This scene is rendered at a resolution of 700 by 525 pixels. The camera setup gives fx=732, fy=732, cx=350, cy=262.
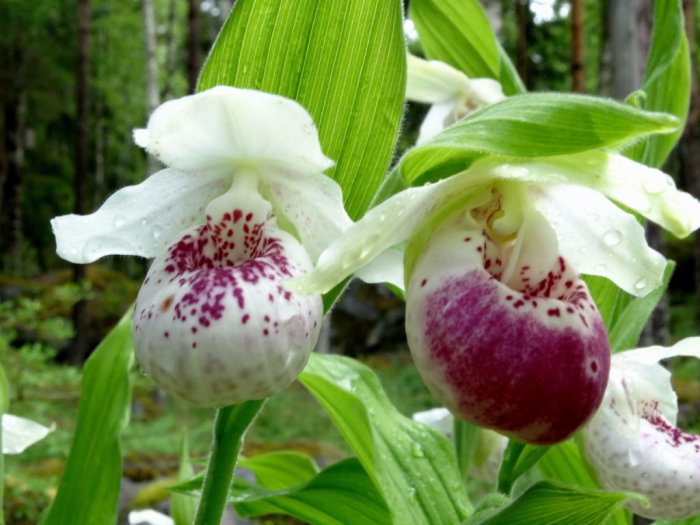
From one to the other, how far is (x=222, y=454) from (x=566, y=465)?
585mm

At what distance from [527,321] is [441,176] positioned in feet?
0.57

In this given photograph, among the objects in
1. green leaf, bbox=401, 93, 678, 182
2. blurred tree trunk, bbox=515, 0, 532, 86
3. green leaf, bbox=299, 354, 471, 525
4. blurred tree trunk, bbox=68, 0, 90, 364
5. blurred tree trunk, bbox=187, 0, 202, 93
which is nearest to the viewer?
green leaf, bbox=401, 93, 678, 182

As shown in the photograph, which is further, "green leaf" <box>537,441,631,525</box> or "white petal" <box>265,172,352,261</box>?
"green leaf" <box>537,441,631,525</box>

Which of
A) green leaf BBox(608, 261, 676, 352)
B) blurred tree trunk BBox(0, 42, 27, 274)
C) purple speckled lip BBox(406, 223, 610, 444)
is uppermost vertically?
purple speckled lip BBox(406, 223, 610, 444)

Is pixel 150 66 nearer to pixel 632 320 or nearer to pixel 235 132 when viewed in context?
pixel 632 320

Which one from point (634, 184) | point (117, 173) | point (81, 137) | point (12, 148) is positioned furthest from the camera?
point (117, 173)

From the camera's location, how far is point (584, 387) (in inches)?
24.4

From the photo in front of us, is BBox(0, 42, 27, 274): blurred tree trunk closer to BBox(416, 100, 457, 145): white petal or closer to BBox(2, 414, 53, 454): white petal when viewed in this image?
BBox(416, 100, 457, 145): white petal

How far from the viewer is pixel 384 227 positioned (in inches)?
26.6

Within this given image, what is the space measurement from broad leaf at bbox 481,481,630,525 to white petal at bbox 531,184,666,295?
242 millimetres

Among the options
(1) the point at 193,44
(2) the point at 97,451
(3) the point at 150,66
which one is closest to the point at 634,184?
(2) the point at 97,451

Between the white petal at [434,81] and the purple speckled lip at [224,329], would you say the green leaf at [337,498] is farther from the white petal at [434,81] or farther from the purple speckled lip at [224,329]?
the white petal at [434,81]

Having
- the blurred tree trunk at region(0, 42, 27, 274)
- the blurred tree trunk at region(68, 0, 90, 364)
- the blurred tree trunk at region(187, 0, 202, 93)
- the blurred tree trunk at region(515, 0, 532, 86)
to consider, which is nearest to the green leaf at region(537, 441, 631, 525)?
the blurred tree trunk at region(187, 0, 202, 93)

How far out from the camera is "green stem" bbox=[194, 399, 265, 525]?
0.74 meters
